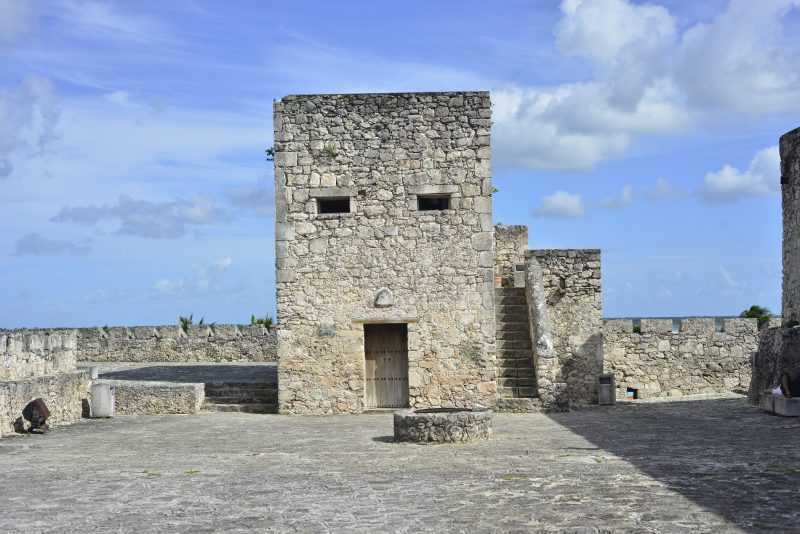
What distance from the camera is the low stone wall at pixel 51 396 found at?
42.6 feet

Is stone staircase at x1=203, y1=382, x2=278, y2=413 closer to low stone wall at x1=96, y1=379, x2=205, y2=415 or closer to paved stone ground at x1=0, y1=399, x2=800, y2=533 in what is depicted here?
low stone wall at x1=96, y1=379, x2=205, y2=415

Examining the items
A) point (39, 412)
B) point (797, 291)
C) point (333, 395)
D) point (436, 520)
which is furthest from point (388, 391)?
point (436, 520)

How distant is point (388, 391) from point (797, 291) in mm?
6904

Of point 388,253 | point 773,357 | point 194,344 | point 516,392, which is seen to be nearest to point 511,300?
point 516,392

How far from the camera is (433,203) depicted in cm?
1631

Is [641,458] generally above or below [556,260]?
below

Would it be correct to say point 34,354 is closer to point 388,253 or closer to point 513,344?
point 388,253

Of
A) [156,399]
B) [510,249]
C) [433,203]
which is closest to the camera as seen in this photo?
[156,399]

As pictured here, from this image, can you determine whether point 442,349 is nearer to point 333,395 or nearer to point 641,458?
point 333,395

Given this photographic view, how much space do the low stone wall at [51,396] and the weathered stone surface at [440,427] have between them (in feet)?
17.9

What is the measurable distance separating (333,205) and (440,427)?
5870 millimetres

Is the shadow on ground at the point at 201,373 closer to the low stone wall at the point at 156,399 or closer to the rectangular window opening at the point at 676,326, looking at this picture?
the low stone wall at the point at 156,399

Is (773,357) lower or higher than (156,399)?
higher

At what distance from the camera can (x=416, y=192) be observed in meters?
16.1
